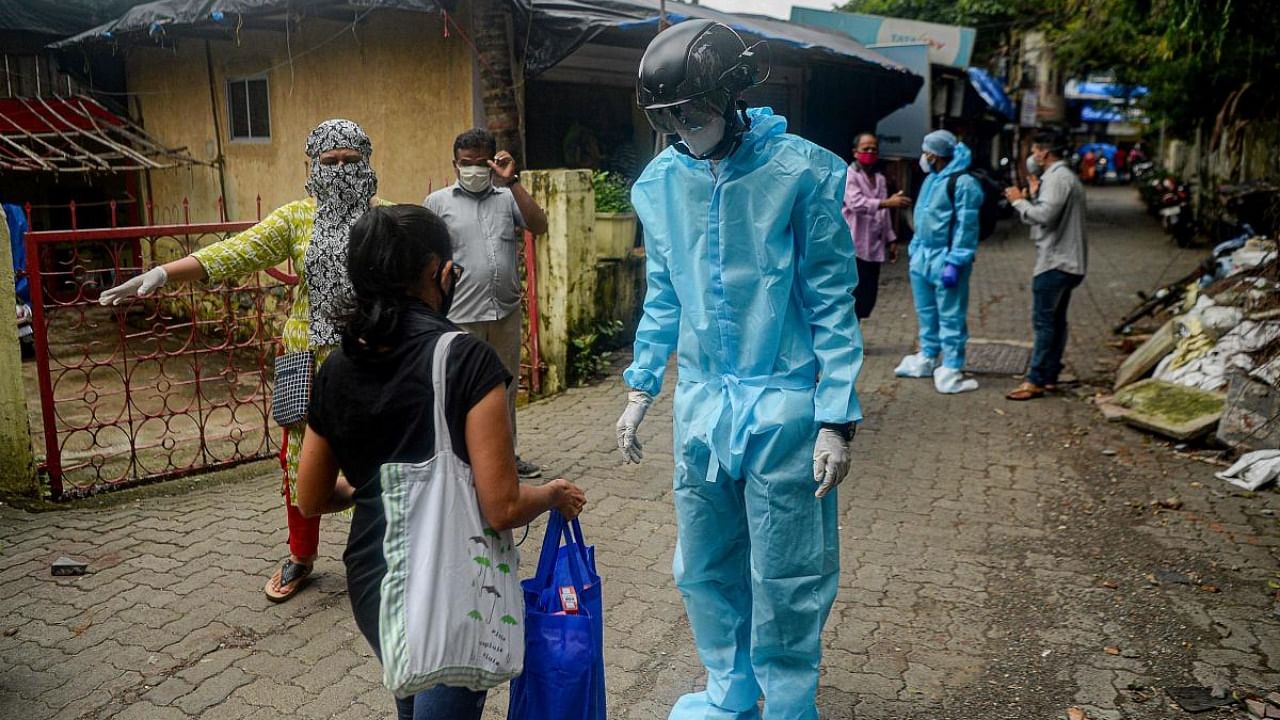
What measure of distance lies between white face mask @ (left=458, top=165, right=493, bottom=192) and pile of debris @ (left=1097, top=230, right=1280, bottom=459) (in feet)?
13.7

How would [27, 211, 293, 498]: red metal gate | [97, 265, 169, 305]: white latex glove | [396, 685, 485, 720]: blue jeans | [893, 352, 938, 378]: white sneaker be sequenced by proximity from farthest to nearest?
[893, 352, 938, 378]: white sneaker → [27, 211, 293, 498]: red metal gate → [97, 265, 169, 305]: white latex glove → [396, 685, 485, 720]: blue jeans

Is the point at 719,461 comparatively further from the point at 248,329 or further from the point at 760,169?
the point at 248,329

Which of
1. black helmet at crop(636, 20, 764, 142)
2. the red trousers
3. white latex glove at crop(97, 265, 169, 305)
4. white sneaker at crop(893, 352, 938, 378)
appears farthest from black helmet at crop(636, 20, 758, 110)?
white sneaker at crop(893, 352, 938, 378)

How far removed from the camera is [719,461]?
2.72 meters

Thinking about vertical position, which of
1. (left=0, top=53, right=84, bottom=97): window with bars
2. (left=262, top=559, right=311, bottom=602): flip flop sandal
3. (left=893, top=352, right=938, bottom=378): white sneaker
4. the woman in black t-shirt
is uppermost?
(left=0, top=53, right=84, bottom=97): window with bars

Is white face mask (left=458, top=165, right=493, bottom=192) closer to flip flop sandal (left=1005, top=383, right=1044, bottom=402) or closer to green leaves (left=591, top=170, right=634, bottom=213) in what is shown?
green leaves (left=591, top=170, right=634, bottom=213)

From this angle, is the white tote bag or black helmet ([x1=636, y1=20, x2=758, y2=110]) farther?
black helmet ([x1=636, y1=20, x2=758, y2=110])

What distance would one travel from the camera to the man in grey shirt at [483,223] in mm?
4750

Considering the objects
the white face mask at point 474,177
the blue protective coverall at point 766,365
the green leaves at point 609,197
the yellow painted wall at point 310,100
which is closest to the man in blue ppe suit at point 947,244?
the green leaves at point 609,197

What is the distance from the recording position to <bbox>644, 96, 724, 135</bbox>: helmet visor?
261cm

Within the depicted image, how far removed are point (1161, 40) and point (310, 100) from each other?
834cm

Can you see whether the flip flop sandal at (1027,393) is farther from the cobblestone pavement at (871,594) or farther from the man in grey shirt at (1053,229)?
the cobblestone pavement at (871,594)

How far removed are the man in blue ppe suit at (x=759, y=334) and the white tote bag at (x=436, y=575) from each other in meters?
0.87

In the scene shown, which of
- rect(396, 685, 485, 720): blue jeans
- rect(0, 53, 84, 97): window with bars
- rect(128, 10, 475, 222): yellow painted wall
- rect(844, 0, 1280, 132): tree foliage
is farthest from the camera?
rect(0, 53, 84, 97): window with bars
